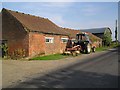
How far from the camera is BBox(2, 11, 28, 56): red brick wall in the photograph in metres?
26.5

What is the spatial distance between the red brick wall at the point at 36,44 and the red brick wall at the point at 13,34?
0.64 metres

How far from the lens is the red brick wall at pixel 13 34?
26.5 meters

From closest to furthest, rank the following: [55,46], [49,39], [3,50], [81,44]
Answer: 1. [3,50]
2. [49,39]
3. [55,46]
4. [81,44]

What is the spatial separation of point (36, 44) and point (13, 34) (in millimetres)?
3040

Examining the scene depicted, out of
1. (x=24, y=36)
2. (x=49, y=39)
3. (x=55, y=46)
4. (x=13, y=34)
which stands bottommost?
(x=55, y=46)

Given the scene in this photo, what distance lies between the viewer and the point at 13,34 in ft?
89.6

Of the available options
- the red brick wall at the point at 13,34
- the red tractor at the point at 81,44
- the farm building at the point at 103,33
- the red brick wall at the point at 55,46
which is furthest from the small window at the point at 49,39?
the farm building at the point at 103,33

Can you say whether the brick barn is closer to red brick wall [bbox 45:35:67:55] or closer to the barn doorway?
red brick wall [bbox 45:35:67:55]

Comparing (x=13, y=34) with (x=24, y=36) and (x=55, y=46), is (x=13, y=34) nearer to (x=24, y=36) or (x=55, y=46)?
(x=24, y=36)

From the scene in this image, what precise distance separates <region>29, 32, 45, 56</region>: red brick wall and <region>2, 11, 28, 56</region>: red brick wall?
0.64m

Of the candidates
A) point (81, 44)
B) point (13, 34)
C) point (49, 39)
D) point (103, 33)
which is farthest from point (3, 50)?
point (103, 33)

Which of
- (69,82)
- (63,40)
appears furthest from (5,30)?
(69,82)

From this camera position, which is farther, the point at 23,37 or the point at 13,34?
the point at 13,34

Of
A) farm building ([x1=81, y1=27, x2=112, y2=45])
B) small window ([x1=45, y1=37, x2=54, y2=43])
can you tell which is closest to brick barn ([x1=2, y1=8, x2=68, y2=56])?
small window ([x1=45, y1=37, x2=54, y2=43])
